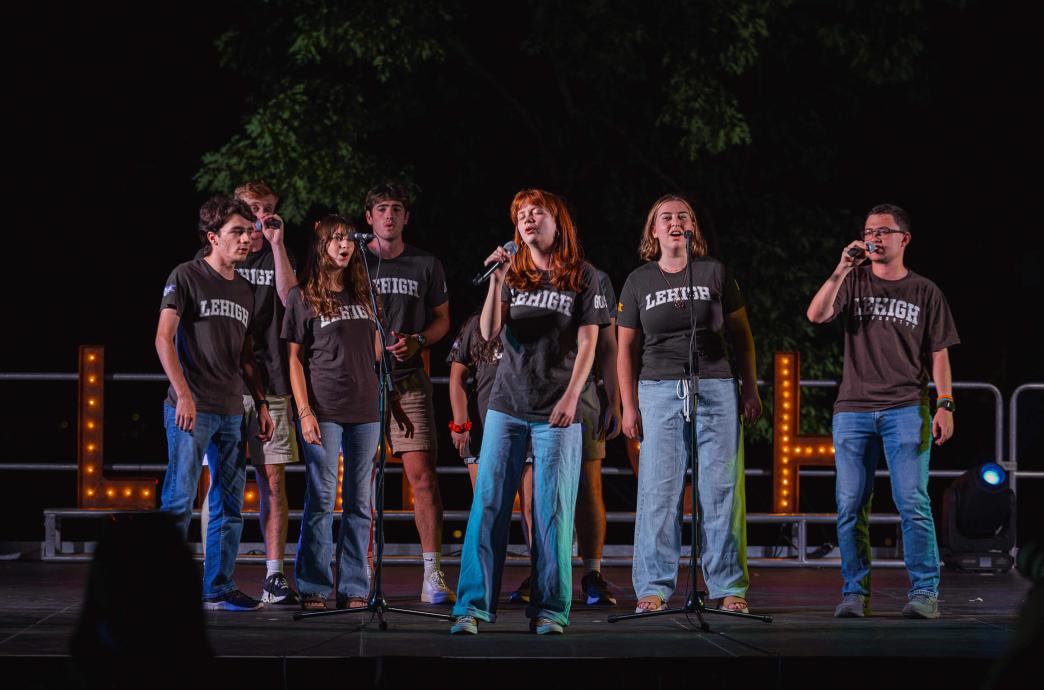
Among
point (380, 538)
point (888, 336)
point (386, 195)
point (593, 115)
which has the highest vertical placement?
point (593, 115)

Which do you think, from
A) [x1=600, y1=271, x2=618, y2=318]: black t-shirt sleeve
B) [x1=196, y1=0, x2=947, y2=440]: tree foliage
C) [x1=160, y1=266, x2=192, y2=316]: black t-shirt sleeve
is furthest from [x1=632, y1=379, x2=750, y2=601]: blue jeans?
[x1=196, y1=0, x2=947, y2=440]: tree foliage

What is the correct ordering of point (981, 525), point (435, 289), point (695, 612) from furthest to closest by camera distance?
point (981, 525) → point (435, 289) → point (695, 612)

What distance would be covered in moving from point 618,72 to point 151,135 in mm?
7425

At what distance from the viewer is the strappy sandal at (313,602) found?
246 inches

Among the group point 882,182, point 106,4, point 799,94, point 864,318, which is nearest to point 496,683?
point 864,318

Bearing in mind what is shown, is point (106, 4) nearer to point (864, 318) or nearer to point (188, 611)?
point (864, 318)

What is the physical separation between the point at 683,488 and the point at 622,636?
0.94 meters

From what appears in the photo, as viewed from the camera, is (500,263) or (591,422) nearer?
(500,263)

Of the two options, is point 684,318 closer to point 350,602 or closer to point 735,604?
point 735,604

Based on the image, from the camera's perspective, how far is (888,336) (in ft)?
20.6

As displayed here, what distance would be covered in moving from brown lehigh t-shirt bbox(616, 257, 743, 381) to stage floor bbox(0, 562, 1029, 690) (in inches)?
45.1

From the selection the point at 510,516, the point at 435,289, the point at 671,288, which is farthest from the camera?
the point at 435,289

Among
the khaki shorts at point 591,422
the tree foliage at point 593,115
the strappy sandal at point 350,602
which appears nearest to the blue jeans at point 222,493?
the strappy sandal at point 350,602

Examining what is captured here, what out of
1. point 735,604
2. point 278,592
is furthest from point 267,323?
point 735,604
